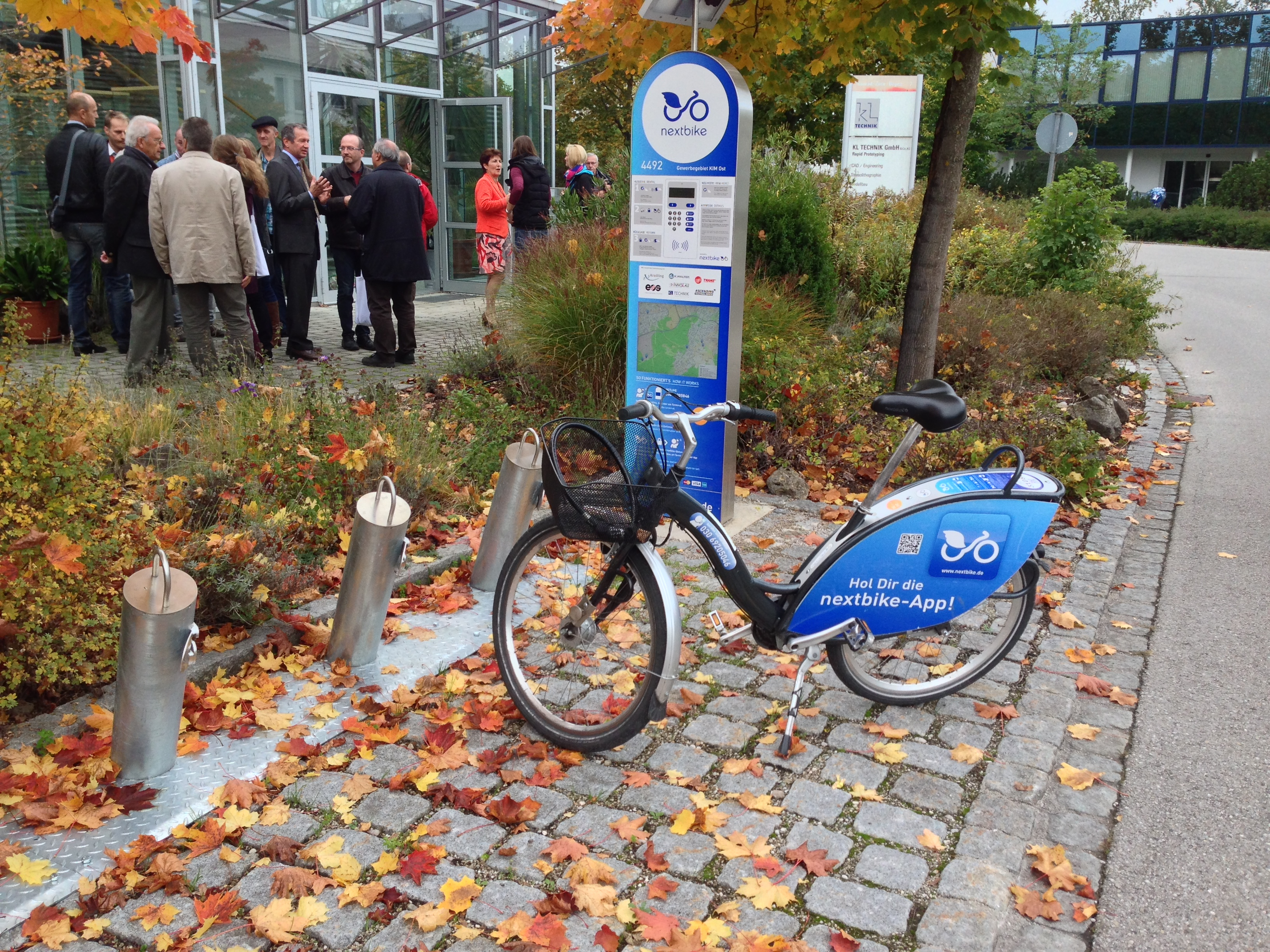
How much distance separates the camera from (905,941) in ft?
9.01

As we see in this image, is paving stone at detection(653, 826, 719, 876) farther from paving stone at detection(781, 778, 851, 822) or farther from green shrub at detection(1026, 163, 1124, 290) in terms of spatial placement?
green shrub at detection(1026, 163, 1124, 290)

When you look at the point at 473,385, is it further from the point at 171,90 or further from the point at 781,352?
the point at 171,90

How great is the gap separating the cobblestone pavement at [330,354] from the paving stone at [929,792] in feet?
17.6

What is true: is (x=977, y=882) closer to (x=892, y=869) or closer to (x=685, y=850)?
(x=892, y=869)

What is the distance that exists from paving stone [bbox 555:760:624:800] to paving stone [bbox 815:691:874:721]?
0.72m

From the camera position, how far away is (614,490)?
3.40m

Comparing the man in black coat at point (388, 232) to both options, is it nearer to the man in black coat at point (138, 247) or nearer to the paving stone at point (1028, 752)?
the man in black coat at point (138, 247)

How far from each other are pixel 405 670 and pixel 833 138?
2470 centimetres

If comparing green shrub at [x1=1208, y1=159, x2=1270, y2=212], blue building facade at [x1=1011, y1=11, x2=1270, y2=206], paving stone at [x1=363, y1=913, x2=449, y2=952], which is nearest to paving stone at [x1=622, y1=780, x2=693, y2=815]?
paving stone at [x1=363, y1=913, x2=449, y2=952]

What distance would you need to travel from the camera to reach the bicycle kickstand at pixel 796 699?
3.62 meters

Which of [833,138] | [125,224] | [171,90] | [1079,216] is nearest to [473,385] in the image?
[125,224]

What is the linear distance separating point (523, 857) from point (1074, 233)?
11020mm

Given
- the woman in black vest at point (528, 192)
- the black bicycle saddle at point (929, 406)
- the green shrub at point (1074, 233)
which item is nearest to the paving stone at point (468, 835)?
the black bicycle saddle at point (929, 406)

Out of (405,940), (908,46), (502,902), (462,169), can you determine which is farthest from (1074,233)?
(405,940)
